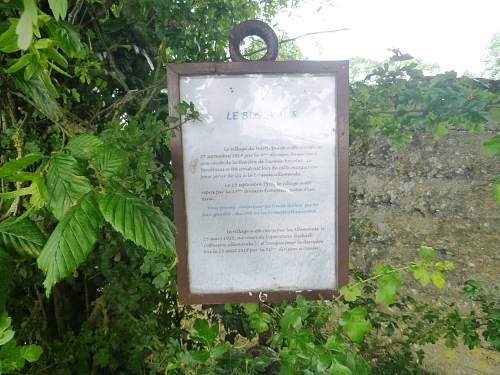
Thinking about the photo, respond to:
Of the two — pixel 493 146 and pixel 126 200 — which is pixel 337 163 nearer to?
pixel 493 146

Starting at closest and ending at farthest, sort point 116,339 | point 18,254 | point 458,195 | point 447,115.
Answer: point 18,254 < point 447,115 < point 116,339 < point 458,195

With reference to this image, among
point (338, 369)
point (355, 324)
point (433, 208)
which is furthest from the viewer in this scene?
point (433, 208)

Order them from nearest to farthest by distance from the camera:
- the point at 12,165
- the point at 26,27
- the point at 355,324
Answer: the point at 26,27, the point at 12,165, the point at 355,324

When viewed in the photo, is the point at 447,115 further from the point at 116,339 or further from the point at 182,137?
the point at 116,339

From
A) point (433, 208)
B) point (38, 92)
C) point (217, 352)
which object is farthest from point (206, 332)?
point (433, 208)

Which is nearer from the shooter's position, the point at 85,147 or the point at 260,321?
the point at 85,147

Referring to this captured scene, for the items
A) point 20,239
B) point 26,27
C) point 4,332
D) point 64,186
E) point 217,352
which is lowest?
point 217,352

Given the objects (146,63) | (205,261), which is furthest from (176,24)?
(205,261)

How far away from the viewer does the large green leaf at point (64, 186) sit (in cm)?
67

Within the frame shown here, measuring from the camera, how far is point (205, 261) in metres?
1.03

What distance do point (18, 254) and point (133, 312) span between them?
0.75m

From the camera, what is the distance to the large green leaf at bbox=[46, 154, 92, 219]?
0.67m

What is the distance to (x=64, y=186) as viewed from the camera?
0.67 metres

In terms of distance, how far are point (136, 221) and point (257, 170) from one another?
1.33ft
